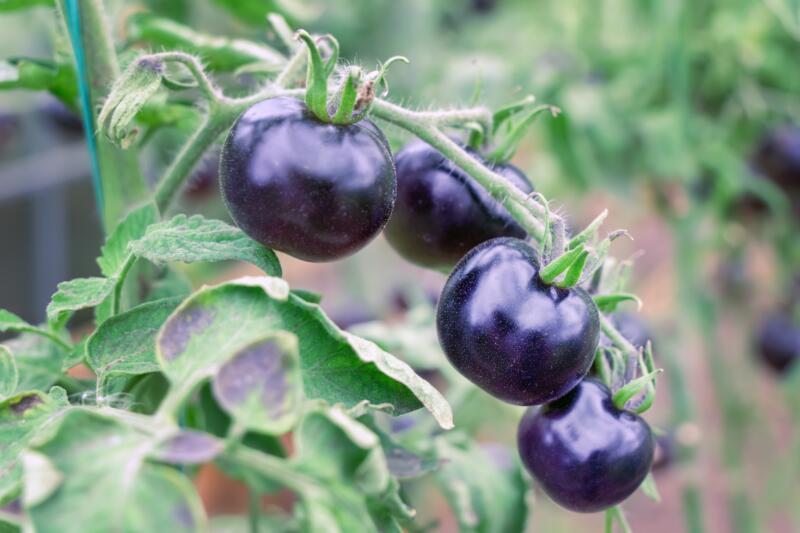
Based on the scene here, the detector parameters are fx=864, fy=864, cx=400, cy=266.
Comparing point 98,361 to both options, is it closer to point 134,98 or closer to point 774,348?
point 134,98

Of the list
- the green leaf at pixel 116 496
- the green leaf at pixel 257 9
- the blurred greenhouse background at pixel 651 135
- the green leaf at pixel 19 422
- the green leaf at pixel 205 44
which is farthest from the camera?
the blurred greenhouse background at pixel 651 135

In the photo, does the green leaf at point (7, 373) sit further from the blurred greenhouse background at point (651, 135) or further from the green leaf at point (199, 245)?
the blurred greenhouse background at point (651, 135)

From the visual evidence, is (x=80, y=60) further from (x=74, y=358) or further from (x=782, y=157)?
(x=782, y=157)

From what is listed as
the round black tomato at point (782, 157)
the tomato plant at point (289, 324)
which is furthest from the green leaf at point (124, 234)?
the round black tomato at point (782, 157)

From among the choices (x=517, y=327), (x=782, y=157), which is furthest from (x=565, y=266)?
(x=782, y=157)

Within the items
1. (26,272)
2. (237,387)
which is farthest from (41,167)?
(237,387)

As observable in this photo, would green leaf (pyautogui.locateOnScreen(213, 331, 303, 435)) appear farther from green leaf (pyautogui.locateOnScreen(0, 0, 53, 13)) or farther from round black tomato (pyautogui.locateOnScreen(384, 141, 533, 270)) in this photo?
green leaf (pyautogui.locateOnScreen(0, 0, 53, 13))

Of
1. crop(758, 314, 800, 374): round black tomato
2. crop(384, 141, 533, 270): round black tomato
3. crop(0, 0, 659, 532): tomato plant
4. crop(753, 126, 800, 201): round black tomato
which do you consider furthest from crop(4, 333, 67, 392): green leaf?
crop(758, 314, 800, 374): round black tomato
